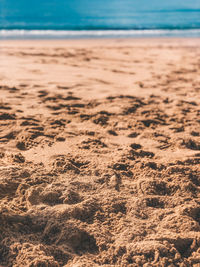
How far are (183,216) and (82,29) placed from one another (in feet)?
41.0

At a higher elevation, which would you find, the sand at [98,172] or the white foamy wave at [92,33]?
the white foamy wave at [92,33]

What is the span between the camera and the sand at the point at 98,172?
156cm

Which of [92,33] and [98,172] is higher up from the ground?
[92,33]

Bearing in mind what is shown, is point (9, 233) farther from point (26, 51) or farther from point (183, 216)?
point (26, 51)

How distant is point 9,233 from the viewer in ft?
5.22

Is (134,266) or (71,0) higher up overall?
(71,0)

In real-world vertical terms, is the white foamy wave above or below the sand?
above

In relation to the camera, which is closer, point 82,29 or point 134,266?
point 134,266

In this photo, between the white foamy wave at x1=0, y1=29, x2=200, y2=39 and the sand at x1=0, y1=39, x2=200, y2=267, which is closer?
the sand at x1=0, y1=39, x2=200, y2=267

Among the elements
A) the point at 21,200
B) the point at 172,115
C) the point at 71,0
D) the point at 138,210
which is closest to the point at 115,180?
the point at 138,210

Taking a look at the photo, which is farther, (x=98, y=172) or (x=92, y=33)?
(x=92, y=33)

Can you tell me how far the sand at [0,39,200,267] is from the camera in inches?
61.4

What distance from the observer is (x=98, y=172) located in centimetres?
222

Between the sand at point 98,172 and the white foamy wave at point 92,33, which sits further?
the white foamy wave at point 92,33
